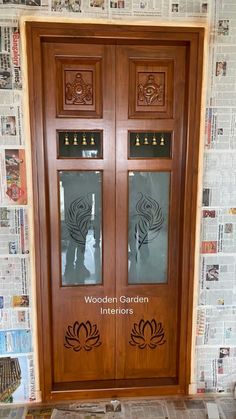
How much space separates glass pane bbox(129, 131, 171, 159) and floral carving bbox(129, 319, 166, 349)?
0.90m

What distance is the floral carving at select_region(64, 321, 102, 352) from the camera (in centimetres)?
197

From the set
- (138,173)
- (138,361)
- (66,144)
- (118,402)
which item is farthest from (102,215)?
(118,402)

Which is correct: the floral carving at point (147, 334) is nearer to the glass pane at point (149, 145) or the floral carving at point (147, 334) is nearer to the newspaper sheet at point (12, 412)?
the newspaper sheet at point (12, 412)

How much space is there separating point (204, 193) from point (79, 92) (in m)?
0.80

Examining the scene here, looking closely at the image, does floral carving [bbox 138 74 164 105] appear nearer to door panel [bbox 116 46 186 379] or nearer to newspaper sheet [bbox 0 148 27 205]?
door panel [bbox 116 46 186 379]

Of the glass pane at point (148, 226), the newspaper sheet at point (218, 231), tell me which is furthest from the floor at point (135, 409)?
the newspaper sheet at point (218, 231)

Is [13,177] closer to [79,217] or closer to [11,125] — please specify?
[11,125]

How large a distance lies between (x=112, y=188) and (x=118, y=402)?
3.80 ft

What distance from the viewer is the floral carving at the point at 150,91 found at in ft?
5.87

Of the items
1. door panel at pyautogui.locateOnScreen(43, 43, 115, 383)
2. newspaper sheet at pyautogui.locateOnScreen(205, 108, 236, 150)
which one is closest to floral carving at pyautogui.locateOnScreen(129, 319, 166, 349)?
door panel at pyautogui.locateOnScreen(43, 43, 115, 383)

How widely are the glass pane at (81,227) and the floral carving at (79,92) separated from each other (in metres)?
0.35

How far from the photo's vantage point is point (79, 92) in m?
1.77

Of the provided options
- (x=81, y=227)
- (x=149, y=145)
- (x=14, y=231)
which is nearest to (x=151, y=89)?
(x=149, y=145)

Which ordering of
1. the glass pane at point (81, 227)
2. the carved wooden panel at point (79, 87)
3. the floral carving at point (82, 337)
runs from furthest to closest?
the floral carving at point (82, 337) < the glass pane at point (81, 227) < the carved wooden panel at point (79, 87)
